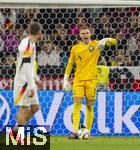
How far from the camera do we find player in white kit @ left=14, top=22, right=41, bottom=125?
9.37 m

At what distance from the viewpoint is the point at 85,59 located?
1087cm

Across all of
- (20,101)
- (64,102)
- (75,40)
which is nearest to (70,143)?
(20,101)

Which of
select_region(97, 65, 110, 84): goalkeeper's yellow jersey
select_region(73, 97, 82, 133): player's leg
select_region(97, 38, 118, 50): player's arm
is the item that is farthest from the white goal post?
select_region(97, 65, 110, 84): goalkeeper's yellow jersey

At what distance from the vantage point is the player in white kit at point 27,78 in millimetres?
9370

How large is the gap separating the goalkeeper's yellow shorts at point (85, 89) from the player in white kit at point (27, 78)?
1.30 meters

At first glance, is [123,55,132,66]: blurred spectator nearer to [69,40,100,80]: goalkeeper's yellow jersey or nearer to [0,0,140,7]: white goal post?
[69,40,100,80]: goalkeeper's yellow jersey

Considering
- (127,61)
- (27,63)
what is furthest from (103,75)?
(27,63)

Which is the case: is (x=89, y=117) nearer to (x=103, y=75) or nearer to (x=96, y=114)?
(x=96, y=114)

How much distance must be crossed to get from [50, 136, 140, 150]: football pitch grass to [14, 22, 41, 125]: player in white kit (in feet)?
1.87

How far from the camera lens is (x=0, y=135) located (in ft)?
33.3

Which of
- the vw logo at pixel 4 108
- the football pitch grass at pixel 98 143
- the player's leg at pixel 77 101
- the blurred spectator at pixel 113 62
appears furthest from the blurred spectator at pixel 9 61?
the blurred spectator at pixel 113 62

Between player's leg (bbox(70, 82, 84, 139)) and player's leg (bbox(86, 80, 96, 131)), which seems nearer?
player's leg (bbox(70, 82, 84, 139))
